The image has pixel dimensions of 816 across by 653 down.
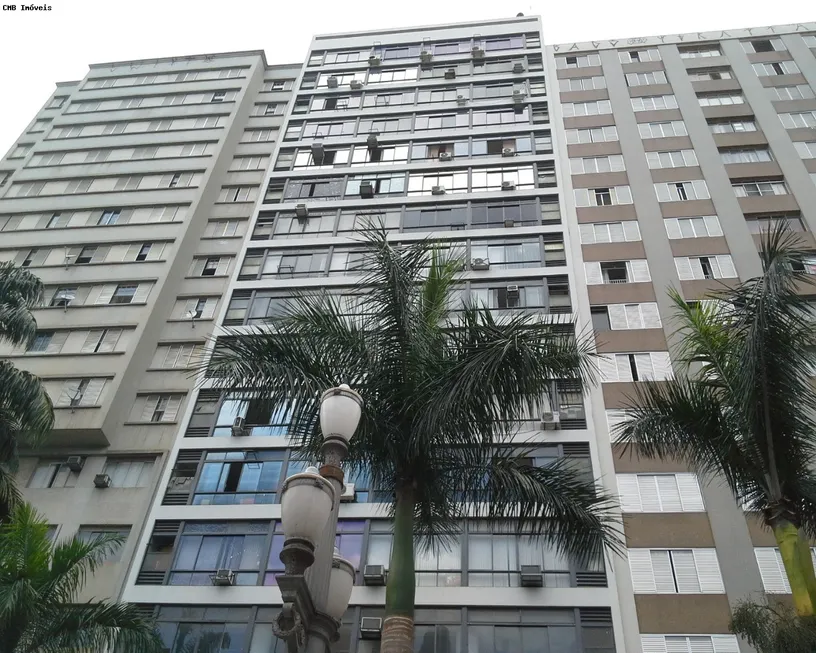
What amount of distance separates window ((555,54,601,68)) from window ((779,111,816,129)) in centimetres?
1059

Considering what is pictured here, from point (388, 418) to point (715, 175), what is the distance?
29047 millimetres

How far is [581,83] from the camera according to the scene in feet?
140

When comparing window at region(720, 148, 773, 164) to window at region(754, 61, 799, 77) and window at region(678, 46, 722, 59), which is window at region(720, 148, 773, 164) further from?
window at region(678, 46, 722, 59)

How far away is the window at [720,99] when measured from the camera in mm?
40125

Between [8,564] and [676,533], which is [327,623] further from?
[676,533]

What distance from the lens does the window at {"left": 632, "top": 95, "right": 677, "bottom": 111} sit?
40.2 metres

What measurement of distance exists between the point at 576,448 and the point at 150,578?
14.3 metres

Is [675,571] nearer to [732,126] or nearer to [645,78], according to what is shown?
[732,126]

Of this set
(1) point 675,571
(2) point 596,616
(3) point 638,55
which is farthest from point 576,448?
(3) point 638,55

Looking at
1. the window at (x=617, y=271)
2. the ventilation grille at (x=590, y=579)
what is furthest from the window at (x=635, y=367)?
the ventilation grille at (x=590, y=579)

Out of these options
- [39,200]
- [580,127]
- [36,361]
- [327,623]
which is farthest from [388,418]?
[39,200]

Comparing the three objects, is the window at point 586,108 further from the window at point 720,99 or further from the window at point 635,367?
the window at point 635,367

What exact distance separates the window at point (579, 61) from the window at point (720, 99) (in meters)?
6.50

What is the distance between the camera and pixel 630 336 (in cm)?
2927
